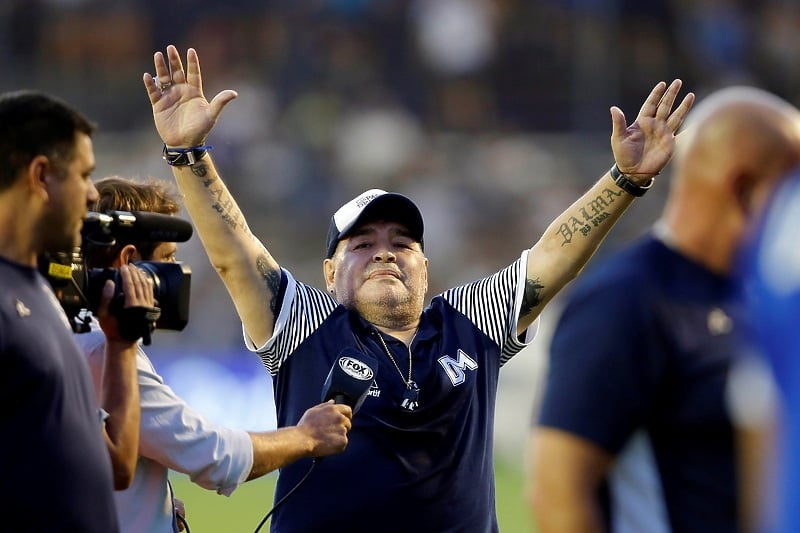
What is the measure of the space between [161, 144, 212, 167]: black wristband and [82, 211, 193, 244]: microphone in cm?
79

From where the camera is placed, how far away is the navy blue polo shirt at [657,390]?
326 cm

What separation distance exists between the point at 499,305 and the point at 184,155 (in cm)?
136

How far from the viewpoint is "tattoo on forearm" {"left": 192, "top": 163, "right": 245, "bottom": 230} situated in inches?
203

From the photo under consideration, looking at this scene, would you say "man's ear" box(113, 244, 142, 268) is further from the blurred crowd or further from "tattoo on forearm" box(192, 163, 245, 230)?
the blurred crowd

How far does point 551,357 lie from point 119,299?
4.32 feet

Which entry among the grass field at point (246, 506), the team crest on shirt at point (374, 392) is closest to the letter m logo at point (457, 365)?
the team crest on shirt at point (374, 392)

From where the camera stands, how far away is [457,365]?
16.9 ft

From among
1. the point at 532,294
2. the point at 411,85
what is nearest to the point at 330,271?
the point at 532,294

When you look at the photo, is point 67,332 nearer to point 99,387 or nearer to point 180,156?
point 99,387

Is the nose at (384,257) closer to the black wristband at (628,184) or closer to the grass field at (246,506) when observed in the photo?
the black wristband at (628,184)

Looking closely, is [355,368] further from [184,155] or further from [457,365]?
[184,155]

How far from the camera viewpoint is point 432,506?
16.0 ft

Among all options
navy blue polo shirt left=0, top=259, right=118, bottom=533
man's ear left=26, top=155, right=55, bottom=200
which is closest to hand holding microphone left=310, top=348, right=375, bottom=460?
navy blue polo shirt left=0, top=259, right=118, bottom=533

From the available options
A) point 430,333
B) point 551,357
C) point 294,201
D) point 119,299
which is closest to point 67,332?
point 119,299
